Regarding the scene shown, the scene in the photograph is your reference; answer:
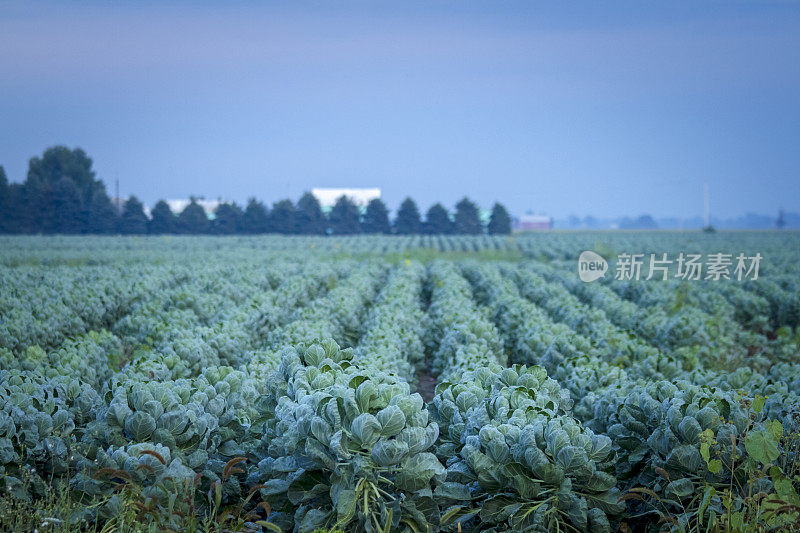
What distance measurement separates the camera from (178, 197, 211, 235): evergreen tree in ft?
222

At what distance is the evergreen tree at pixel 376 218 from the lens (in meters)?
73.2

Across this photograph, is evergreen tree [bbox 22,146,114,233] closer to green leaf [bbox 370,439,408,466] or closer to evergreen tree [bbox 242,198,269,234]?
evergreen tree [bbox 242,198,269,234]

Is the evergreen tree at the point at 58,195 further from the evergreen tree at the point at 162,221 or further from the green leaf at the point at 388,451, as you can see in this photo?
the green leaf at the point at 388,451

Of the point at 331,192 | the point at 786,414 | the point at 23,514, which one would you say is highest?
the point at 331,192

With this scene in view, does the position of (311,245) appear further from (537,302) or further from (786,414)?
(786,414)

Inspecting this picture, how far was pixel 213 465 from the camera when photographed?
4.39 metres

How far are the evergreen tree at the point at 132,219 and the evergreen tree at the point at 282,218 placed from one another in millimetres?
13809

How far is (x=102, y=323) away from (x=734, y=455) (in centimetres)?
1159

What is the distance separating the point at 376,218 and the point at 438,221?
7.86 m

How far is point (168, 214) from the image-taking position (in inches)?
2660

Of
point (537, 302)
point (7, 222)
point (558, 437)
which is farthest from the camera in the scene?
point (7, 222)

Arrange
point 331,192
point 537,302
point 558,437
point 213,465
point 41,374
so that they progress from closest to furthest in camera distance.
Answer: point 558,437 → point 213,465 → point 41,374 → point 537,302 → point 331,192

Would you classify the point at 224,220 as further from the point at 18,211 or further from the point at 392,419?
the point at 392,419

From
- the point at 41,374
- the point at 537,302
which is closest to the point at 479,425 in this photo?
the point at 41,374
